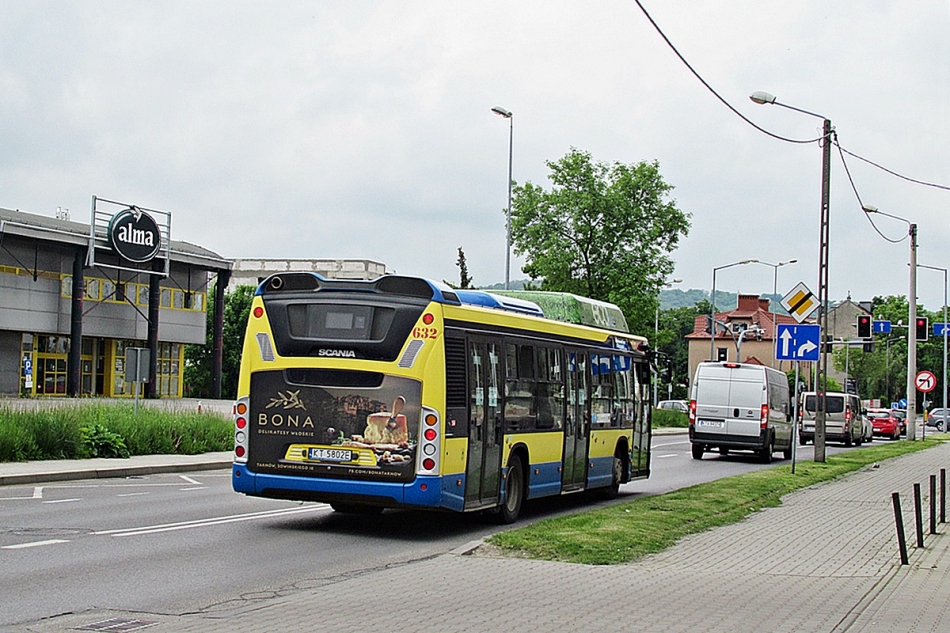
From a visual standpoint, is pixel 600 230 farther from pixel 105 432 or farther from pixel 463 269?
pixel 105 432

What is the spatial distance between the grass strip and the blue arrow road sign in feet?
8.55

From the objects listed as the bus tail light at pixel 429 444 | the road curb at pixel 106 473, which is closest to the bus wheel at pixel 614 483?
the bus tail light at pixel 429 444

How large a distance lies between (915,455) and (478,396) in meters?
26.3

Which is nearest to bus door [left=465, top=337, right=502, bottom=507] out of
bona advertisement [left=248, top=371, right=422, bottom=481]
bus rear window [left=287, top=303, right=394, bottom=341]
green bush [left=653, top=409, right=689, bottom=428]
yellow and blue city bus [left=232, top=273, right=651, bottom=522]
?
yellow and blue city bus [left=232, top=273, right=651, bottom=522]

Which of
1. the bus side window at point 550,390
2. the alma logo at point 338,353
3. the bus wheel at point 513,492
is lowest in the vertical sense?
the bus wheel at point 513,492

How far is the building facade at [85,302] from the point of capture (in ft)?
172

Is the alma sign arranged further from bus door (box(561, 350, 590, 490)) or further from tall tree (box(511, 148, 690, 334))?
bus door (box(561, 350, 590, 490))

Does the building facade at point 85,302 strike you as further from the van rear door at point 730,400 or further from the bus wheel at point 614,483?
the bus wheel at point 614,483

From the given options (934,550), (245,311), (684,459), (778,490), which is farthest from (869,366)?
(934,550)

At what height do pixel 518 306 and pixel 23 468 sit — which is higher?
pixel 518 306

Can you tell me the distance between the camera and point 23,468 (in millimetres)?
19656

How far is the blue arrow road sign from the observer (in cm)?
2288

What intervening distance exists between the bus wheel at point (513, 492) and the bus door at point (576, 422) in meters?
1.50

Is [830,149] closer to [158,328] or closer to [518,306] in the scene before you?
[518,306]
